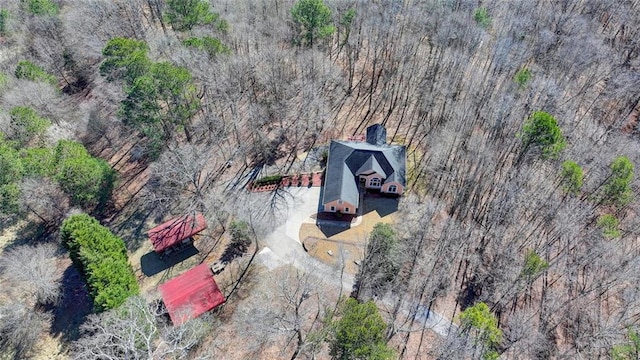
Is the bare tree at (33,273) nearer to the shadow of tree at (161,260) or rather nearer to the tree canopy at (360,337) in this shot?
the shadow of tree at (161,260)

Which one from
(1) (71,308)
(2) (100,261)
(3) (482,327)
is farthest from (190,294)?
(3) (482,327)

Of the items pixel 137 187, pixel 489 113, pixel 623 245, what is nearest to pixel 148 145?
pixel 137 187

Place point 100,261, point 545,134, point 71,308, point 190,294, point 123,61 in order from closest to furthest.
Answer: point 100,261
point 190,294
point 71,308
point 545,134
point 123,61

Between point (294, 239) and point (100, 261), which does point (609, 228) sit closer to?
point (294, 239)

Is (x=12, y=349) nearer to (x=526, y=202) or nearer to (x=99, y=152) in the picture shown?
(x=99, y=152)

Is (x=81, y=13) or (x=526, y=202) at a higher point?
(x=81, y=13)

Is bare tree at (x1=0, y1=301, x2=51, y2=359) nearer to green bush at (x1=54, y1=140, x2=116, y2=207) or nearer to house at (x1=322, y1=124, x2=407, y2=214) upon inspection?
green bush at (x1=54, y1=140, x2=116, y2=207)
